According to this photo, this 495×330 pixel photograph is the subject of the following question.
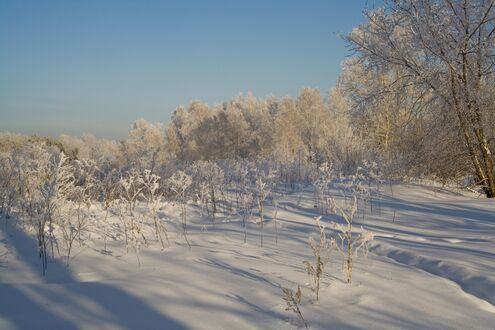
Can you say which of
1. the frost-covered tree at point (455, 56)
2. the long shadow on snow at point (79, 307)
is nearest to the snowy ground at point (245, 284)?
the long shadow on snow at point (79, 307)

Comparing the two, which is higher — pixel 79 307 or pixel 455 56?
pixel 455 56

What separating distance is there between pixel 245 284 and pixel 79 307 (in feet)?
3.53

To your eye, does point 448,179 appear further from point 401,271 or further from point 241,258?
point 241,258

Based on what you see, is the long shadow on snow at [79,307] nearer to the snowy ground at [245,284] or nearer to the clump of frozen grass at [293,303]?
the snowy ground at [245,284]

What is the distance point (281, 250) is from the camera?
3.83 m

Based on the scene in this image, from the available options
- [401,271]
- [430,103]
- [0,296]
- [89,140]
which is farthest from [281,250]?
[89,140]

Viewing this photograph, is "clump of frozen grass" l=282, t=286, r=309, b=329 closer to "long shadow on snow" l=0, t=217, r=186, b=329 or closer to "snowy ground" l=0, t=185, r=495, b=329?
"snowy ground" l=0, t=185, r=495, b=329

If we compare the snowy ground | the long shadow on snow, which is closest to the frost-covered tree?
the snowy ground

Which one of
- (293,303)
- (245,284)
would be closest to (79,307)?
(245,284)

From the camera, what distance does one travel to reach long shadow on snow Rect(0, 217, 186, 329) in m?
2.15

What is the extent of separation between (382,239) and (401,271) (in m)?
1.11

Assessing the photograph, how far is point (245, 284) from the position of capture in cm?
273

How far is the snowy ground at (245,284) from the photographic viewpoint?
219 cm

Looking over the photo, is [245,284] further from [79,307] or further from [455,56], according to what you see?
[455,56]
